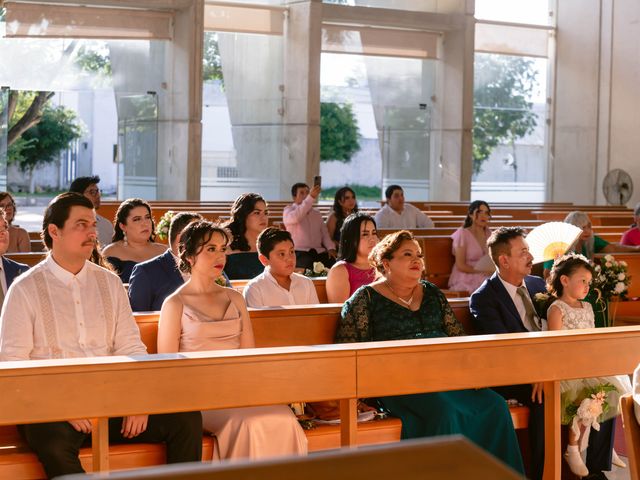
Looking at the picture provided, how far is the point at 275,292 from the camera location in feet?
18.0

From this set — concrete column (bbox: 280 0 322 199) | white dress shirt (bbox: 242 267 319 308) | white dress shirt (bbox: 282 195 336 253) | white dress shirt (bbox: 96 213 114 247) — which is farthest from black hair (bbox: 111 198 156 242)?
concrete column (bbox: 280 0 322 199)

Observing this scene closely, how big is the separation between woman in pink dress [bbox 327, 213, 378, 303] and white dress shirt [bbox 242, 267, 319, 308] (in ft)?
0.87

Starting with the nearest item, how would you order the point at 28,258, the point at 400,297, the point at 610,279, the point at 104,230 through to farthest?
1. the point at 400,297
2. the point at 28,258
3. the point at 610,279
4. the point at 104,230

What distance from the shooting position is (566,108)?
19.9 metres

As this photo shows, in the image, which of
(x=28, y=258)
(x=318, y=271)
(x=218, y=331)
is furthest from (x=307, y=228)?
(x=218, y=331)

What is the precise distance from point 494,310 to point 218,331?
1402 millimetres

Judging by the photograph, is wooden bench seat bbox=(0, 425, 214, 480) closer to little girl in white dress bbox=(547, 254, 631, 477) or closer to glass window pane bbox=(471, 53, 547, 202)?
little girl in white dress bbox=(547, 254, 631, 477)

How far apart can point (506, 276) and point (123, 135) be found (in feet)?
38.7

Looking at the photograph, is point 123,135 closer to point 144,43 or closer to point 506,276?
point 144,43

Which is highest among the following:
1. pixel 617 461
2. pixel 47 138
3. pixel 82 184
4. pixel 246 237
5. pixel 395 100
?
pixel 395 100

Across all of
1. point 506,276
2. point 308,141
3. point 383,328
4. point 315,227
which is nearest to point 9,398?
point 383,328

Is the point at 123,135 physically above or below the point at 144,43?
below

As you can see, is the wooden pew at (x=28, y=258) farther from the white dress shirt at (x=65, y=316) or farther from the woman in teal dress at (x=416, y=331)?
the white dress shirt at (x=65, y=316)

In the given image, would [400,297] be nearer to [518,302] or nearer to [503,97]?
[518,302]
